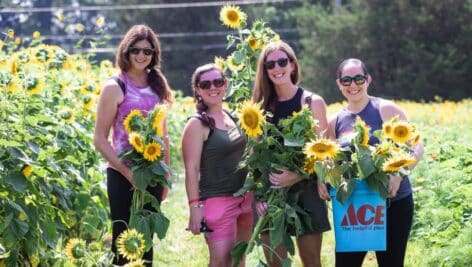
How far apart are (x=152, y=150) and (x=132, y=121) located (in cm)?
17

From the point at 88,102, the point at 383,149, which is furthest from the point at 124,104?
the point at 88,102

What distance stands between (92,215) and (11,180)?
187 cm

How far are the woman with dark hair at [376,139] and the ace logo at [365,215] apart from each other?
9.3 inches

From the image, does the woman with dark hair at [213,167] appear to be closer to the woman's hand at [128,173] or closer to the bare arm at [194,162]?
the bare arm at [194,162]

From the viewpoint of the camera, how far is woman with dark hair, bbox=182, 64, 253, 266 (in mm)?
4129

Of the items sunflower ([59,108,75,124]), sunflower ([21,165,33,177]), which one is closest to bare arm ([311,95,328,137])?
sunflower ([21,165,33,177])

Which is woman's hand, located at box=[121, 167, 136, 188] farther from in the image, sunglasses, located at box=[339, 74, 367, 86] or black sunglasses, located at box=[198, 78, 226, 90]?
sunglasses, located at box=[339, 74, 367, 86]

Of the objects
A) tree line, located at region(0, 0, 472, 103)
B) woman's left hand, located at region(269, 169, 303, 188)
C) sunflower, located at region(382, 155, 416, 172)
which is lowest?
woman's left hand, located at region(269, 169, 303, 188)

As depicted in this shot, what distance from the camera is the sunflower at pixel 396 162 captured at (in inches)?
139

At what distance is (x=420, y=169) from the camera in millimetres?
7090

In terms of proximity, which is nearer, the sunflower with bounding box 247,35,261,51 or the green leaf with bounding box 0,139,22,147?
the green leaf with bounding box 0,139,22,147

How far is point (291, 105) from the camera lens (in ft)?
13.4

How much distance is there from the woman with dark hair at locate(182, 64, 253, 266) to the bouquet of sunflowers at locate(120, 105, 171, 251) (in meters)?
0.15

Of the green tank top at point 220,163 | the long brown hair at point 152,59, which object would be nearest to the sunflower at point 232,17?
the long brown hair at point 152,59
